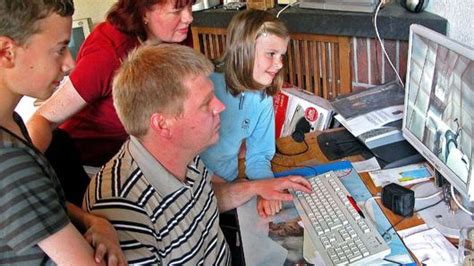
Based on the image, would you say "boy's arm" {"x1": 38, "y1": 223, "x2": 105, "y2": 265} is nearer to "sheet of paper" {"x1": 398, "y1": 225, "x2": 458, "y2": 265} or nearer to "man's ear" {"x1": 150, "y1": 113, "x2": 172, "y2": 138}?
"man's ear" {"x1": 150, "y1": 113, "x2": 172, "y2": 138}

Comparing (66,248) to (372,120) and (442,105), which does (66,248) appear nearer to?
(442,105)

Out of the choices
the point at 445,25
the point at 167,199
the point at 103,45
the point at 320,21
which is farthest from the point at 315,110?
the point at 167,199

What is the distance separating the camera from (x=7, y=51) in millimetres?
729

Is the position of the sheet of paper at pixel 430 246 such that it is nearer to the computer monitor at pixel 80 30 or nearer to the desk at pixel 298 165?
the desk at pixel 298 165

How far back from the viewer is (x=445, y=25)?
5.52ft

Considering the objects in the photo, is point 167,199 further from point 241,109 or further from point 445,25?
point 445,25

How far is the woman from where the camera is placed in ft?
5.14

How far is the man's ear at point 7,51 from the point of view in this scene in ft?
2.37

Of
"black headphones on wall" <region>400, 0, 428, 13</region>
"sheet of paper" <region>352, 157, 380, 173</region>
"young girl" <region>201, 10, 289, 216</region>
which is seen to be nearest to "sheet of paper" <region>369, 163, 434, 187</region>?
"sheet of paper" <region>352, 157, 380, 173</region>

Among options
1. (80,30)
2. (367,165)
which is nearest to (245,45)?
(367,165)

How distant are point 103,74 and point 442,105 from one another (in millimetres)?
994

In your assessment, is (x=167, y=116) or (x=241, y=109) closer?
(x=167, y=116)

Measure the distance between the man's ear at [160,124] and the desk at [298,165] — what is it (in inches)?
13.8

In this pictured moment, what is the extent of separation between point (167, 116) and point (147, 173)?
5.3 inches
